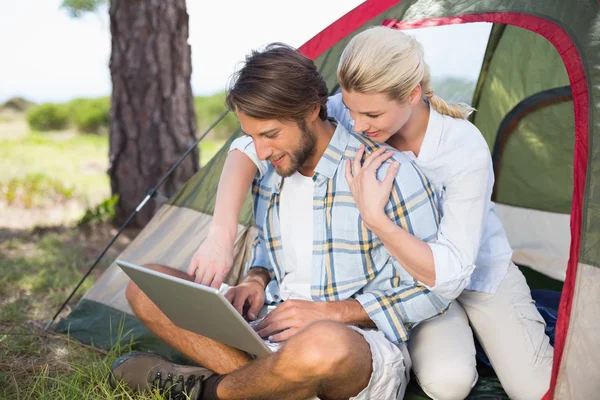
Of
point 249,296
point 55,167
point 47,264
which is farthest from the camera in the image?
point 55,167

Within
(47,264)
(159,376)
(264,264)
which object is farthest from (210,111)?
(159,376)

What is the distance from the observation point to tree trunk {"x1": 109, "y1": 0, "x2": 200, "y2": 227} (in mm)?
3863

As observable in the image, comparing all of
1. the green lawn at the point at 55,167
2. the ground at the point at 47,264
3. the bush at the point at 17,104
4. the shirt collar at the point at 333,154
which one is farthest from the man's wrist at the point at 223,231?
the bush at the point at 17,104

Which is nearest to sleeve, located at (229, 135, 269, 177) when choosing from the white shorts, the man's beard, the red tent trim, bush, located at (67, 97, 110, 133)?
the man's beard

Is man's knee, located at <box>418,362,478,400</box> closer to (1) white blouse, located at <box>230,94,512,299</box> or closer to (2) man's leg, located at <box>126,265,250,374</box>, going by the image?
(1) white blouse, located at <box>230,94,512,299</box>

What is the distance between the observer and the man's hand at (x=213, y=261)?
1964mm

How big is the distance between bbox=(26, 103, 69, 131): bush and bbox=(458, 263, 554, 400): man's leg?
901 centimetres

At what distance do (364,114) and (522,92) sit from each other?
1.70 m

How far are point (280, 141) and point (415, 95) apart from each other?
1.37ft

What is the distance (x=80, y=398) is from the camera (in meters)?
2.10

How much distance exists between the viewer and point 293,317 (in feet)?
6.29

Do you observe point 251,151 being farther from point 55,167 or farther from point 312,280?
point 55,167

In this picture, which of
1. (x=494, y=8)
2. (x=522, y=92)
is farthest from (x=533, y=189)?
(x=494, y=8)

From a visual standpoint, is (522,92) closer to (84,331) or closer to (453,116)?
(453,116)
